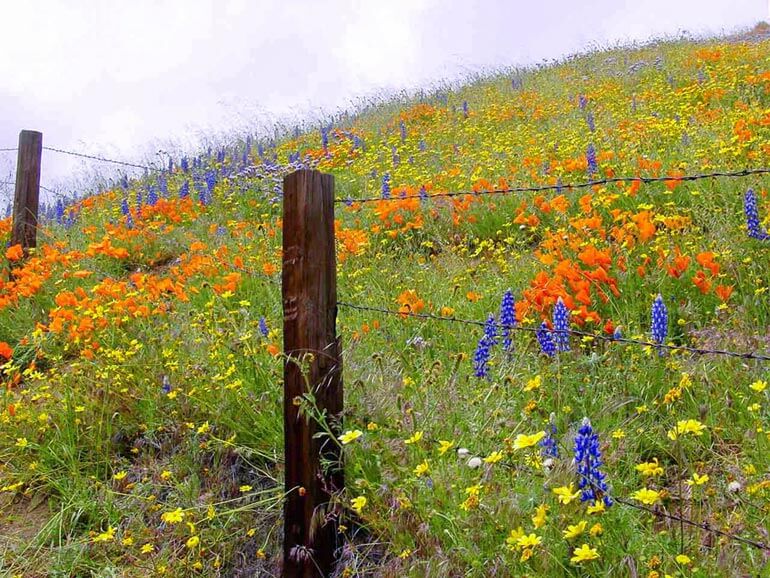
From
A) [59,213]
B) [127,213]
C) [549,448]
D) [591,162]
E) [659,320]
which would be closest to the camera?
[549,448]

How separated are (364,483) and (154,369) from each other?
6.16ft

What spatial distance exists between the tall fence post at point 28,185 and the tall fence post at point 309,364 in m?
5.23

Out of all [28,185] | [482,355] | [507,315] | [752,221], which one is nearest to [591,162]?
[752,221]

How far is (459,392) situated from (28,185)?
559 centimetres

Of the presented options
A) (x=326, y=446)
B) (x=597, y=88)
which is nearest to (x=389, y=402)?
(x=326, y=446)

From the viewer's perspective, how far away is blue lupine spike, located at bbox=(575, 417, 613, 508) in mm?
1850

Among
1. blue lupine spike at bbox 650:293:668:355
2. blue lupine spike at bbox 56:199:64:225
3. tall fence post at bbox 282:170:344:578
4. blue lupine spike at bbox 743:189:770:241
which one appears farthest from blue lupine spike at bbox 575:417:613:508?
blue lupine spike at bbox 56:199:64:225

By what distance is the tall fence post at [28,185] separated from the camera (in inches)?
268

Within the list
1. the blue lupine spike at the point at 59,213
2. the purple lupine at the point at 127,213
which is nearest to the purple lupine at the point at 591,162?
the purple lupine at the point at 127,213

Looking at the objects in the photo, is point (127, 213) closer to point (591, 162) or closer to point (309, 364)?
point (591, 162)

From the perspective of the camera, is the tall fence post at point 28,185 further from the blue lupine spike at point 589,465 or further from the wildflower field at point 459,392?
the blue lupine spike at point 589,465

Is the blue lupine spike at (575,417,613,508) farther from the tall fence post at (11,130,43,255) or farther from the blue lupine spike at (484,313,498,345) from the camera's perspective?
the tall fence post at (11,130,43,255)

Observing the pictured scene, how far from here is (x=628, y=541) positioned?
197 centimetres

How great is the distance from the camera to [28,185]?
6.88 meters
